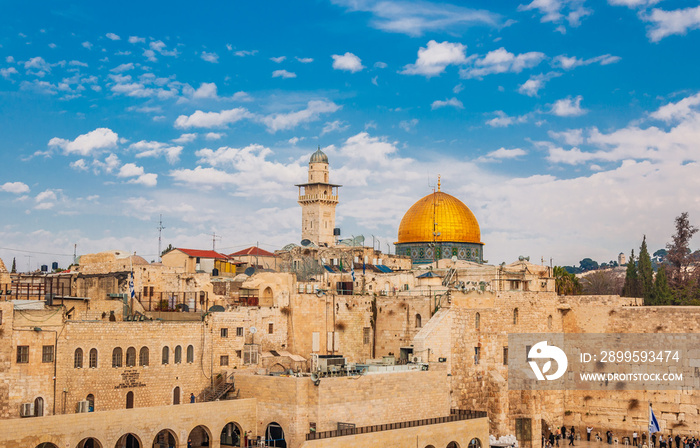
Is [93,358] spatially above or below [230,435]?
above

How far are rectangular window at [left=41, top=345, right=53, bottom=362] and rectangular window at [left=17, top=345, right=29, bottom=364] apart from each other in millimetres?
560

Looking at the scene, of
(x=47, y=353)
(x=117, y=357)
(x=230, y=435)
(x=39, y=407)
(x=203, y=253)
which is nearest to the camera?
(x=39, y=407)

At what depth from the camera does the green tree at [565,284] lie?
58.0m

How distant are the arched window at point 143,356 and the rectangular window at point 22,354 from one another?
14.7 feet

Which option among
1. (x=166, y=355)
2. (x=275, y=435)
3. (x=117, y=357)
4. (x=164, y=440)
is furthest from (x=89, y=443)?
(x=275, y=435)

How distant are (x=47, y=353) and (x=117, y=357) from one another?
2.80 metres

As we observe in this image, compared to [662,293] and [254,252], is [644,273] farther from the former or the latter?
[254,252]

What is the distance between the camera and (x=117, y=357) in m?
33.6

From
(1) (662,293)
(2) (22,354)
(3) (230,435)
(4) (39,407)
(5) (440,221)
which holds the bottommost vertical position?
(3) (230,435)

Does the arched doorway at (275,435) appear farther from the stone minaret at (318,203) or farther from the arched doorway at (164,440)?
the stone minaret at (318,203)

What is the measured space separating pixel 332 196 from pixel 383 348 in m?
17.6

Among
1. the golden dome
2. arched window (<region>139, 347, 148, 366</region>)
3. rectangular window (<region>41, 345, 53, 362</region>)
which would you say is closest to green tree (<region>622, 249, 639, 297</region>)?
the golden dome

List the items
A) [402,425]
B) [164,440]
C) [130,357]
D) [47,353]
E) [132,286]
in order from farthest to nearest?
1. [132,286]
2. [402,425]
3. [164,440]
4. [130,357]
5. [47,353]

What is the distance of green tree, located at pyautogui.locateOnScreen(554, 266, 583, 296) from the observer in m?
58.0
